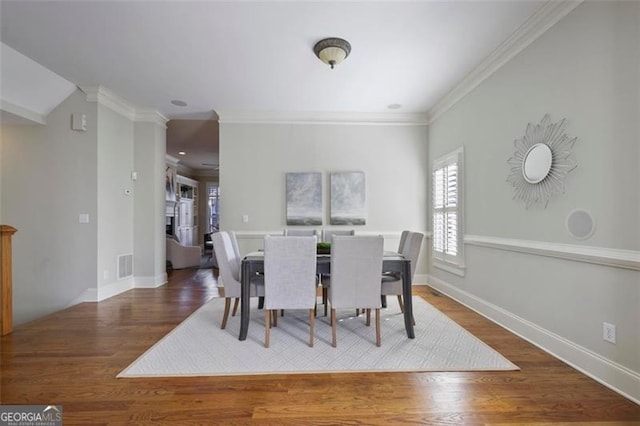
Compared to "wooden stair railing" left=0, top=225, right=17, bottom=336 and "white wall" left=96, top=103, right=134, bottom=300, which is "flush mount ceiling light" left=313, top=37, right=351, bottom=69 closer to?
"white wall" left=96, top=103, right=134, bottom=300

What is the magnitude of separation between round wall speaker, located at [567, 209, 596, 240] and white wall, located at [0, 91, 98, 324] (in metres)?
5.11

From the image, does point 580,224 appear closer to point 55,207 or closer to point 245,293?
point 245,293

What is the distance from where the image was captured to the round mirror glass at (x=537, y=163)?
7.55 feet

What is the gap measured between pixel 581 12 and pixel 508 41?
67 centimetres

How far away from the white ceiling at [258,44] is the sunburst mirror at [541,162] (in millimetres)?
985

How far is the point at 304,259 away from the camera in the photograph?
235 centimetres

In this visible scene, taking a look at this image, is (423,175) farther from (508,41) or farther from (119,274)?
(119,274)

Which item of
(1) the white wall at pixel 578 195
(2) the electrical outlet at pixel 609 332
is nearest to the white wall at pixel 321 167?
(1) the white wall at pixel 578 195

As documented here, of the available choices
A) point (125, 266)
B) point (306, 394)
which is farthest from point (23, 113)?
point (306, 394)

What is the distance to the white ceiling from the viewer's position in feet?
7.57

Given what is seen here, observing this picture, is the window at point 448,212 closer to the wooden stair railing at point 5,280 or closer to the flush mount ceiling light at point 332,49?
the flush mount ceiling light at point 332,49

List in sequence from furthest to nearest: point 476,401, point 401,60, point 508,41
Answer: point 401,60 < point 508,41 < point 476,401

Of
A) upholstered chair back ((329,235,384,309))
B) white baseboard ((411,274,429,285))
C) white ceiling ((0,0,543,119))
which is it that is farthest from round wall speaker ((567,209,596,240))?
white baseboard ((411,274,429,285))

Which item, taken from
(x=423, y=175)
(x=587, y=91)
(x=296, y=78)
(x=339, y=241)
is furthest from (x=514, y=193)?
(x=296, y=78)
